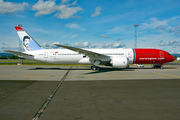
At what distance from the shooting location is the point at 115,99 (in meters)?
6.34

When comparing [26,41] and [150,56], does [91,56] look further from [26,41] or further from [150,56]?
[26,41]

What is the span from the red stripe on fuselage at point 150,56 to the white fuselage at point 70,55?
1.21 m

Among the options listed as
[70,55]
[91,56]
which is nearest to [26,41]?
[70,55]

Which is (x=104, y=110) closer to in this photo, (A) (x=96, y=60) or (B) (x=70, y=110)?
(B) (x=70, y=110)

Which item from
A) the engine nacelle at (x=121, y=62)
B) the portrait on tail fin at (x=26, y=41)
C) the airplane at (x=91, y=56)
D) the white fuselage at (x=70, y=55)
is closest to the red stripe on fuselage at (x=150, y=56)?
the airplane at (x=91, y=56)

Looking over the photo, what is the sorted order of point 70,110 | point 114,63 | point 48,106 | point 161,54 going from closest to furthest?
1. point 70,110
2. point 48,106
3. point 114,63
4. point 161,54

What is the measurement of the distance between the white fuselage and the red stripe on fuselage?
1213mm

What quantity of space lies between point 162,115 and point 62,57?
61.7 feet

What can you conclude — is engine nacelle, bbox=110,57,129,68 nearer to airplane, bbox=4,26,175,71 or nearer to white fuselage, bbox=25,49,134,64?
airplane, bbox=4,26,175,71

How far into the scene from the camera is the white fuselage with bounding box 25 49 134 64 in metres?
20.7

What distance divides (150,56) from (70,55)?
1449 centimetres

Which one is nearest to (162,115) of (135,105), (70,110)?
(135,105)

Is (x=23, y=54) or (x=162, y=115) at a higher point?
(x=23, y=54)

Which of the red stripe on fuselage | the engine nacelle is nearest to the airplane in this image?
the red stripe on fuselage
